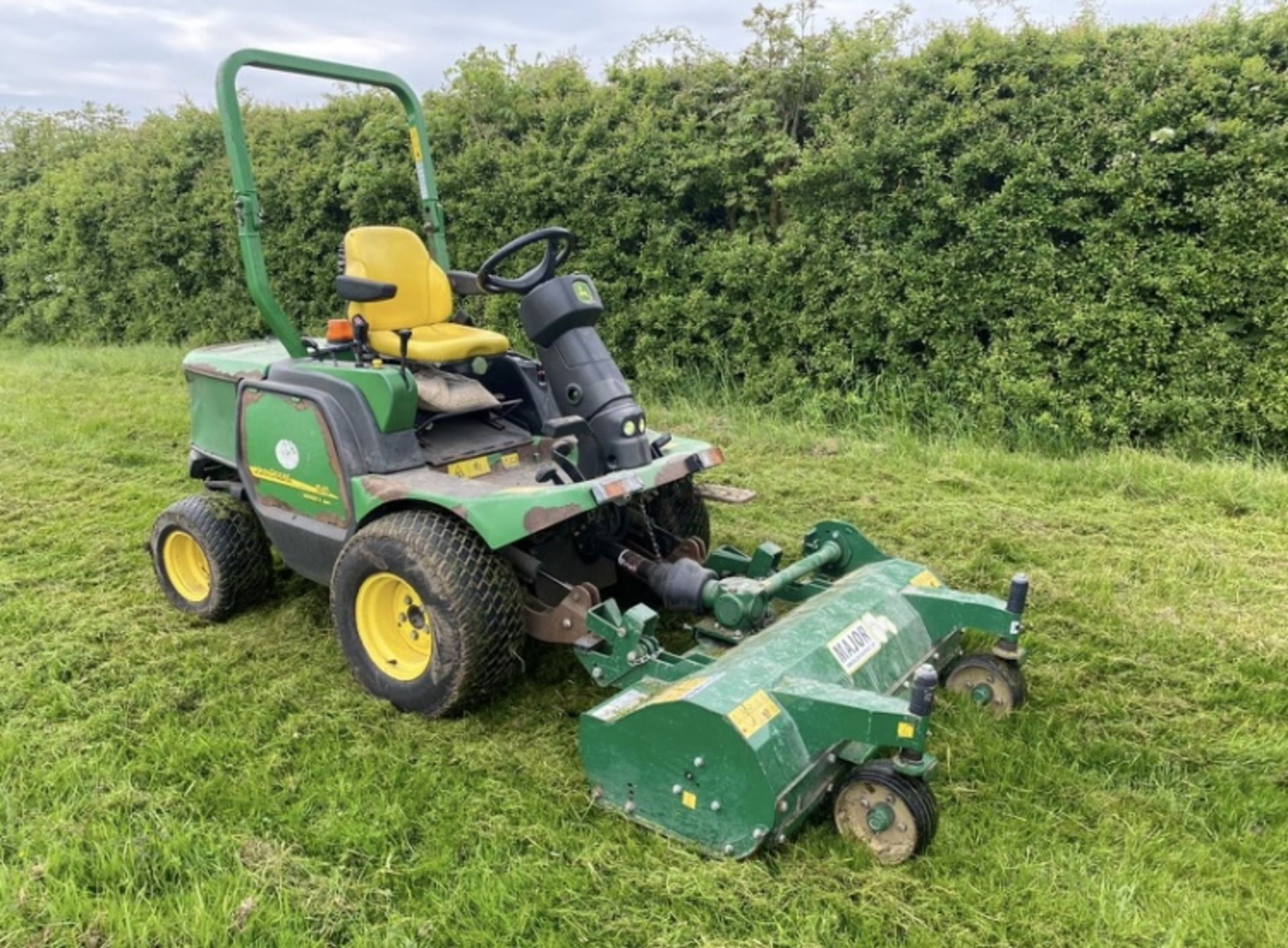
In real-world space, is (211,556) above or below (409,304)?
below

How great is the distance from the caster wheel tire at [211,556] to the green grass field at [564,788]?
124mm

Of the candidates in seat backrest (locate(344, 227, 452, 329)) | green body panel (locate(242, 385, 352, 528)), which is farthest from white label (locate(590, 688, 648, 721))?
seat backrest (locate(344, 227, 452, 329))

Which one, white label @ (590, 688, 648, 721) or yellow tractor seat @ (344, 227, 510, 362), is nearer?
white label @ (590, 688, 648, 721)

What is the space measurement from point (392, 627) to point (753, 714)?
4.95 feet

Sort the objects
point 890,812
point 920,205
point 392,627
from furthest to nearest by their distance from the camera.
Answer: point 920,205, point 392,627, point 890,812

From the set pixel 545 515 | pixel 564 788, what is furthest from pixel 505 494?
pixel 564 788

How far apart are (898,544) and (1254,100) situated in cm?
322

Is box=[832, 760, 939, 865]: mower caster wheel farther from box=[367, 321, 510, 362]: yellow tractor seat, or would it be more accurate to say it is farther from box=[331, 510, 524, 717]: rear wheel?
box=[367, 321, 510, 362]: yellow tractor seat

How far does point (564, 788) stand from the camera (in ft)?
9.30

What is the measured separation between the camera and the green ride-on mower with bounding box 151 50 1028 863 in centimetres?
249

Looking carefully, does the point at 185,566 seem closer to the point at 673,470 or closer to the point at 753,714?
the point at 673,470

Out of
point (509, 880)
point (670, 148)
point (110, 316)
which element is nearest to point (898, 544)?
point (509, 880)

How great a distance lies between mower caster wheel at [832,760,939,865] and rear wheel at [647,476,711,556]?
1514mm

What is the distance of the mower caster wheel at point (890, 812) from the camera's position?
241 centimetres
